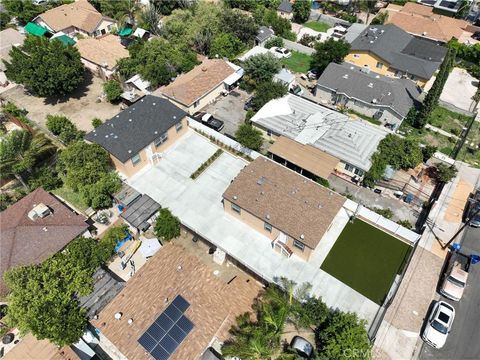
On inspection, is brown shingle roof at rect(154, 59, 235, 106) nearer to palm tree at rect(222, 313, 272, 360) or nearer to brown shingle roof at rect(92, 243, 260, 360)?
brown shingle roof at rect(92, 243, 260, 360)

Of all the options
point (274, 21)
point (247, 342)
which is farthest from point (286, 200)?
point (274, 21)

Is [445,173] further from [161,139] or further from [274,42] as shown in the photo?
[274,42]

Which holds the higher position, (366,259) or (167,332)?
(366,259)

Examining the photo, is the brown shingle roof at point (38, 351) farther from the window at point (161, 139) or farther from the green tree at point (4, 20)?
the green tree at point (4, 20)

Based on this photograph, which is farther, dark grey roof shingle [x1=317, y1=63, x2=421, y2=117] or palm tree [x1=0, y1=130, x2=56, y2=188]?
dark grey roof shingle [x1=317, y1=63, x2=421, y2=117]

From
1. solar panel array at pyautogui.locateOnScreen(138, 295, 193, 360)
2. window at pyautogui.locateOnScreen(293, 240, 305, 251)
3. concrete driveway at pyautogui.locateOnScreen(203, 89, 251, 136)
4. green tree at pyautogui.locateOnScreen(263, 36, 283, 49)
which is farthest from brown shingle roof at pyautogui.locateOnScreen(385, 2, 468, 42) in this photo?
solar panel array at pyautogui.locateOnScreen(138, 295, 193, 360)

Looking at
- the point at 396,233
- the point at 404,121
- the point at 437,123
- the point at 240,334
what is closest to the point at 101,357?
the point at 240,334

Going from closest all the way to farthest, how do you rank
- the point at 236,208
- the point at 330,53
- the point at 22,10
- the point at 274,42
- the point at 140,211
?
the point at 236,208, the point at 140,211, the point at 330,53, the point at 274,42, the point at 22,10

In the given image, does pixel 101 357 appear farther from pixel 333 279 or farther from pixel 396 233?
pixel 396 233
